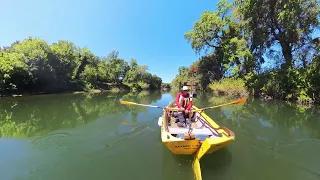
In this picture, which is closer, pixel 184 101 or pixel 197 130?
pixel 197 130

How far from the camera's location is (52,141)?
6.61m

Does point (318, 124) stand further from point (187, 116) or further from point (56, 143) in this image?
point (56, 143)

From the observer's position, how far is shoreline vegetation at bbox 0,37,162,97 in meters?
27.3

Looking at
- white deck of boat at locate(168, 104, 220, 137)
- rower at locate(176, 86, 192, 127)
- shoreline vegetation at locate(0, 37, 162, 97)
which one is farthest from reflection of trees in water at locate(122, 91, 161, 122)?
shoreline vegetation at locate(0, 37, 162, 97)

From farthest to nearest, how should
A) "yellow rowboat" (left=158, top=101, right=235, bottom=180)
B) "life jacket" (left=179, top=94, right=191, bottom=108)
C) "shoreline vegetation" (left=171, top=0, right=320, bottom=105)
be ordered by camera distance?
"shoreline vegetation" (left=171, top=0, right=320, bottom=105) → "life jacket" (left=179, top=94, right=191, bottom=108) → "yellow rowboat" (left=158, top=101, right=235, bottom=180)

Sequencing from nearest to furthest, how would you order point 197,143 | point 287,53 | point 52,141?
point 197,143, point 52,141, point 287,53

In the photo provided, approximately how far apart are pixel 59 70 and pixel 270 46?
35.9 metres

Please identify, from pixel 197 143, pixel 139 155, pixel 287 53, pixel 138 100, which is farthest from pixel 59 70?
pixel 197 143

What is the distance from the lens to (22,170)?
4.52 m

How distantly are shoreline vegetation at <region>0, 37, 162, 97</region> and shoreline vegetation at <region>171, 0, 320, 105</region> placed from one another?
26.3m

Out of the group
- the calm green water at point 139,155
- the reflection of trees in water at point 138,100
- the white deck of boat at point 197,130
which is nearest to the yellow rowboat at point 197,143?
the white deck of boat at point 197,130

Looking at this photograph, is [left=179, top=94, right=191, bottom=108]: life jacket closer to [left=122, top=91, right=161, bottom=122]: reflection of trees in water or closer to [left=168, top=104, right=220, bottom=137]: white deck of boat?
[left=168, top=104, right=220, bottom=137]: white deck of boat

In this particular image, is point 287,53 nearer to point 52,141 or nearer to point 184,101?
point 184,101

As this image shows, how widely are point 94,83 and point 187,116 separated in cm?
4483
